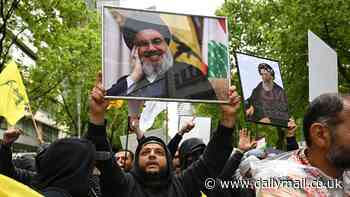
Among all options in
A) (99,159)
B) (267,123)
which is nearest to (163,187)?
(99,159)

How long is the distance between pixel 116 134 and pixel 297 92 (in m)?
16.3

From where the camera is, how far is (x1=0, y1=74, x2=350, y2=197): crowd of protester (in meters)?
2.30

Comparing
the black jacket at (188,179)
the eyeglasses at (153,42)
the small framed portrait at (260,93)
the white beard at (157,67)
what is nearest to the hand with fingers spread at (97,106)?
the black jacket at (188,179)

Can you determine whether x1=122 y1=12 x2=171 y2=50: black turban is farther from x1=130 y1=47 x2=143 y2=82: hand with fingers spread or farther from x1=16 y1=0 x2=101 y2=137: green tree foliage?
x1=16 y1=0 x2=101 y2=137: green tree foliage

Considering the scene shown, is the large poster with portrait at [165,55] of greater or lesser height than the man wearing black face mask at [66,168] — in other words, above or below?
above

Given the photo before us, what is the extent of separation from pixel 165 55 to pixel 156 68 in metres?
0.14

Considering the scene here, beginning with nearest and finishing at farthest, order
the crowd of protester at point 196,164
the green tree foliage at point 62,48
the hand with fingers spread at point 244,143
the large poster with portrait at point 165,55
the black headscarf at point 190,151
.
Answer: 1. the crowd of protester at point 196,164
2. the large poster with portrait at point 165,55
3. the hand with fingers spread at point 244,143
4. the black headscarf at point 190,151
5. the green tree foliage at point 62,48

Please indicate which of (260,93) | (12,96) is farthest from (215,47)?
(12,96)

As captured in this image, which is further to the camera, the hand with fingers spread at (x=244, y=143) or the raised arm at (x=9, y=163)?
the hand with fingers spread at (x=244, y=143)

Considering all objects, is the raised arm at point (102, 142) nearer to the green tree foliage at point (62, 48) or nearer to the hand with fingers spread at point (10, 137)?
the hand with fingers spread at point (10, 137)

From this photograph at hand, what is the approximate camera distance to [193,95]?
4.21 m

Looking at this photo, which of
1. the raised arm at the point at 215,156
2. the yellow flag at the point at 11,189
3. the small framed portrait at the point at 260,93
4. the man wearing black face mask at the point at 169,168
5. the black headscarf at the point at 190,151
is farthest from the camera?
the small framed portrait at the point at 260,93

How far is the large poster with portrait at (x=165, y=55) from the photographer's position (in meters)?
4.05

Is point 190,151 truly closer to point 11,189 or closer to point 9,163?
point 9,163
